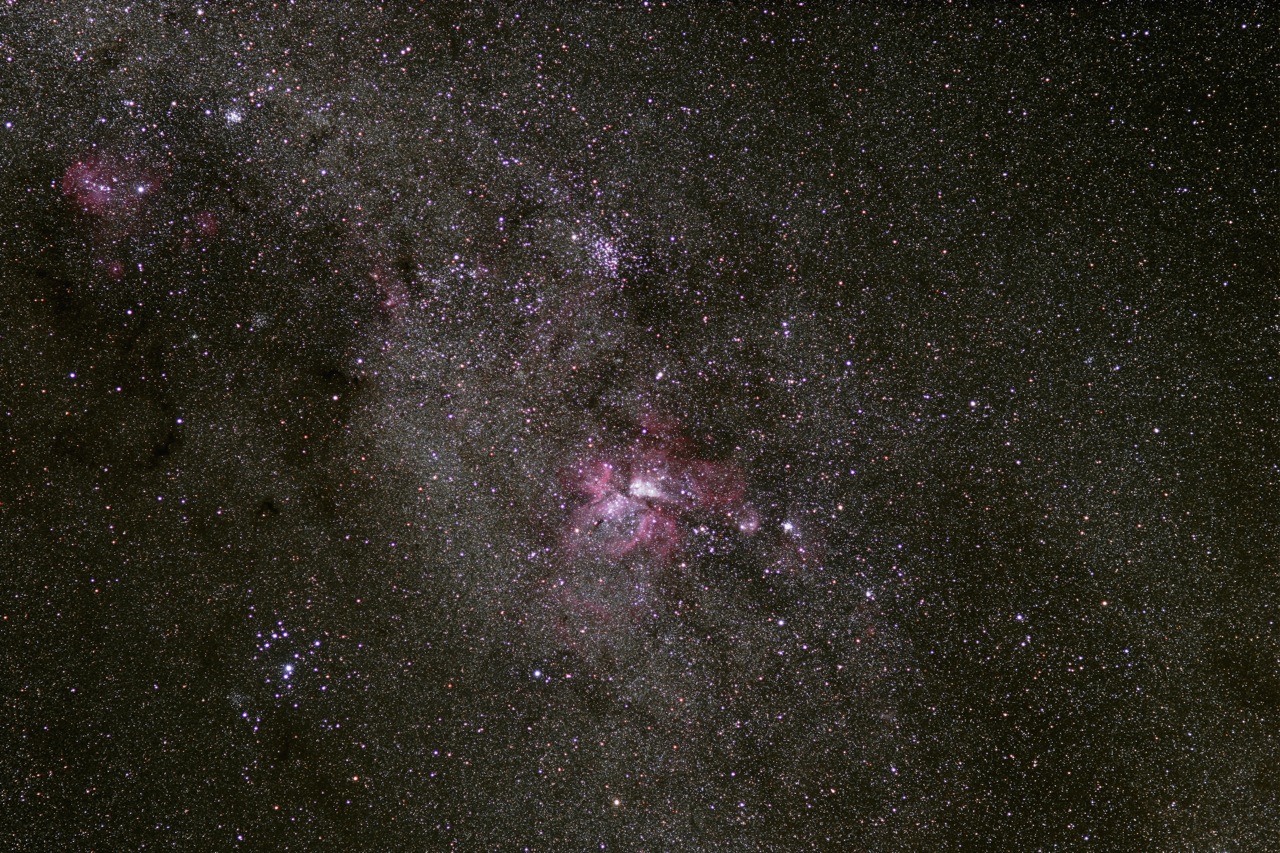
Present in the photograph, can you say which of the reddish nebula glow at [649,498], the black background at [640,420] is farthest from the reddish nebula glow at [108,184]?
the reddish nebula glow at [649,498]

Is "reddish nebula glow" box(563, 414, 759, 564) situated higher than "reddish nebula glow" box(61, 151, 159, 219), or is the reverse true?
"reddish nebula glow" box(61, 151, 159, 219)

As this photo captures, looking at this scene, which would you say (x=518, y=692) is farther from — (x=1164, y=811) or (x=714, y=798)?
(x=1164, y=811)

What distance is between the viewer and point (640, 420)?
97 cm

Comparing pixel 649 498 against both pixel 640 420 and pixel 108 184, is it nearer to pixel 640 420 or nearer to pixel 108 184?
pixel 640 420

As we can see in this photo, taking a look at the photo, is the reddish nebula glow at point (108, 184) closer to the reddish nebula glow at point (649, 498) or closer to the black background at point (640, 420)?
the black background at point (640, 420)

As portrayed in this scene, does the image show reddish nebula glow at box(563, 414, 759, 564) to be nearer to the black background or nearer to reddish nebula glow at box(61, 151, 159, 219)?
the black background

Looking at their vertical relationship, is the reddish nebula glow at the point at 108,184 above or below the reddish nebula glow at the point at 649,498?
above

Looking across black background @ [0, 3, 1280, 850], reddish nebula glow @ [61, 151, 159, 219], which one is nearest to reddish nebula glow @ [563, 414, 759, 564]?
black background @ [0, 3, 1280, 850]

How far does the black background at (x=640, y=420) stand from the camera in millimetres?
950

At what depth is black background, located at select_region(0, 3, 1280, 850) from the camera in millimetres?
950

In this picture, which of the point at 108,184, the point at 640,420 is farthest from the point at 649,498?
the point at 108,184

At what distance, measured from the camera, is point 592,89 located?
96cm

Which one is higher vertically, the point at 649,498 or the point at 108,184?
the point at 108,184

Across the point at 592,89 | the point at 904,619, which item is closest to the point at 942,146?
the point at 592,89
